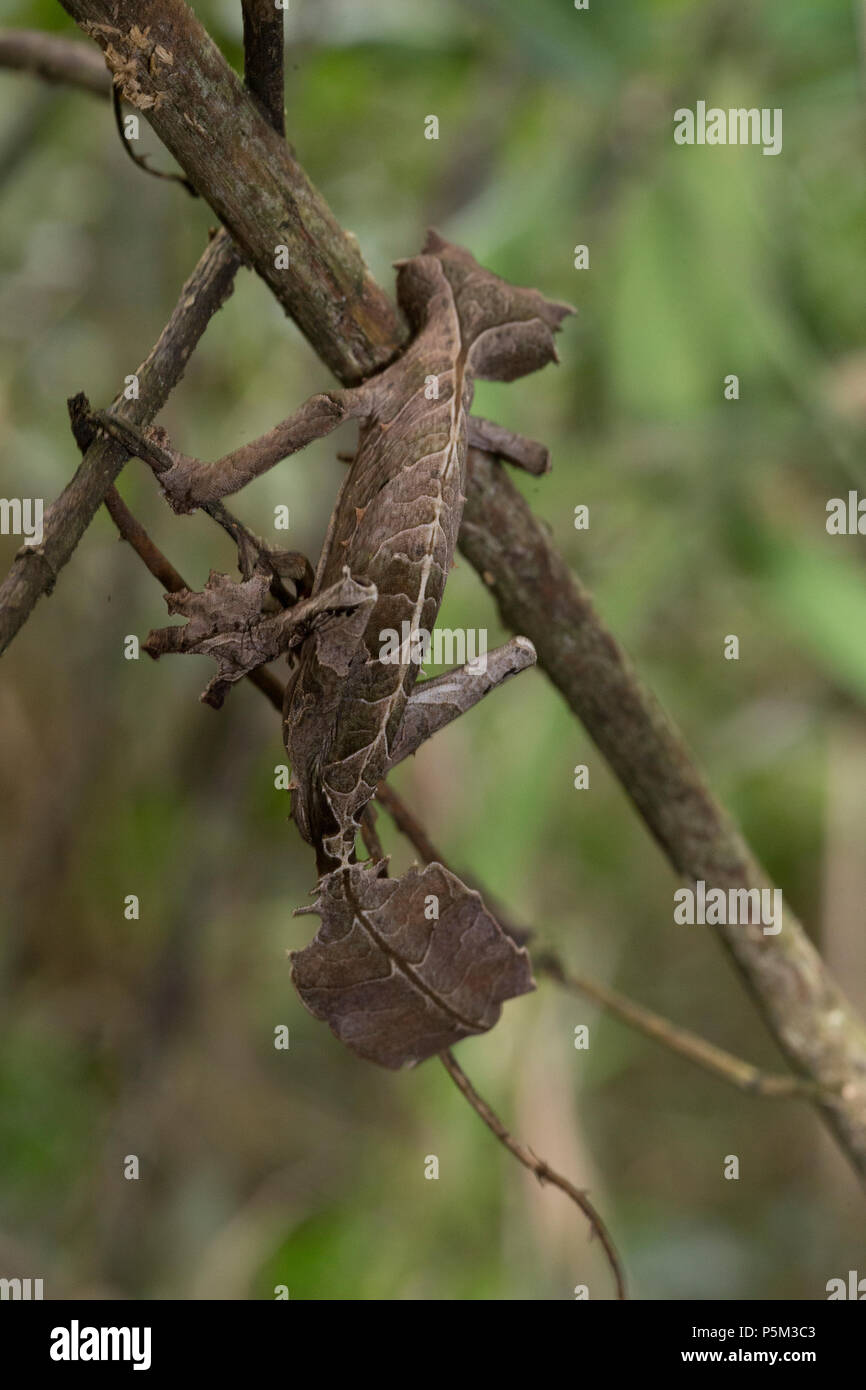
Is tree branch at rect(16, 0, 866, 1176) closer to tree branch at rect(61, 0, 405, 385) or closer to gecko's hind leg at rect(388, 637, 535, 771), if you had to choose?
tree branch at rect(61, 0, 405, 385)

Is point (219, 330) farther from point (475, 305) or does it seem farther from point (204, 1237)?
point (204, 1237)

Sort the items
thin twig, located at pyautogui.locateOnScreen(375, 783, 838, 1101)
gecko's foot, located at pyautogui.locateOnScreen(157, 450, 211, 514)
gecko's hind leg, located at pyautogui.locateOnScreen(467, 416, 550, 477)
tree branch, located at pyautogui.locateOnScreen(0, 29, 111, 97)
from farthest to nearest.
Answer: thin twig, located at pyautogui.locateOnScreen(375, 783, 838, 1101), tree branch, located at pyautogui.locateOnScreen(0, 29, 111, 97), gecko's hind leg, located at pyautogui.locateOnScreen(467, 416, 550, 477), gecko's foot, located at pyautogui.locateOnScreen(157, 450, 211, 514)

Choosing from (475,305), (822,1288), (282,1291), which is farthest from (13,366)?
(822,1288)

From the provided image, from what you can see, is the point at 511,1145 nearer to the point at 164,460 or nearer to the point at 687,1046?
the point at 687,1046

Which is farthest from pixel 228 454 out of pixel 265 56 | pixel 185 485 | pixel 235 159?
pixel 265 56

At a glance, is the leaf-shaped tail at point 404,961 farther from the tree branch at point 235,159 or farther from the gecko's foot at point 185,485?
the tree branch at point 235,159

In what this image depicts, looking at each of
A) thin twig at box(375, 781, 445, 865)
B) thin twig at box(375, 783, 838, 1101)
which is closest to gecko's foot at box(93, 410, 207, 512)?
thin twig at box(375, 781, 445, 865)
